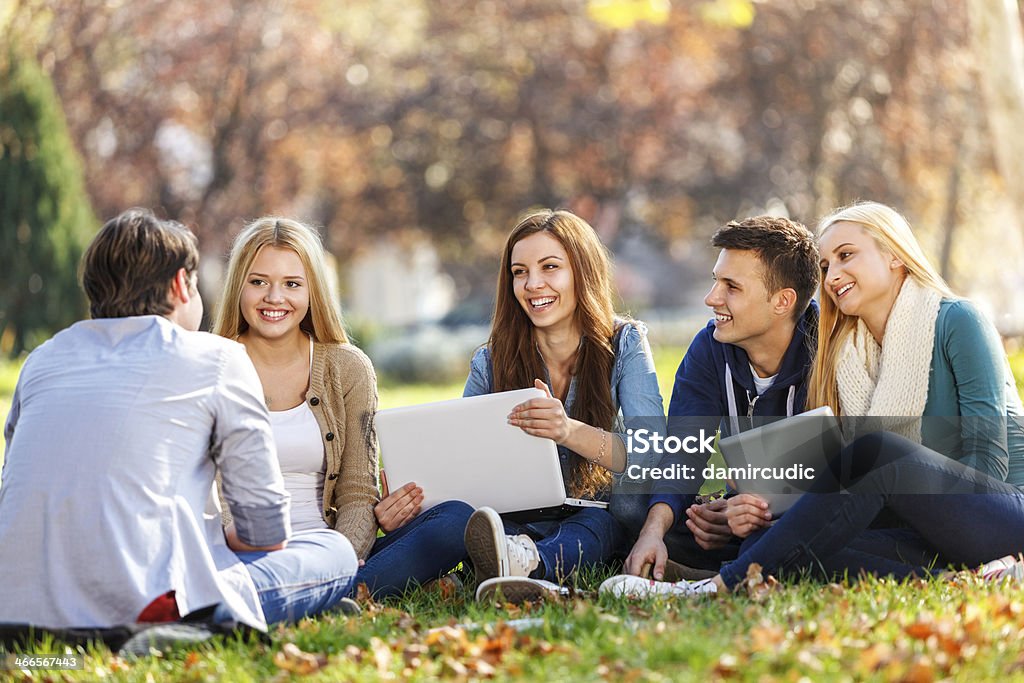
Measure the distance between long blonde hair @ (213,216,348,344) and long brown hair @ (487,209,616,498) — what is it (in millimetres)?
682

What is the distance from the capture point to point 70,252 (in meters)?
14.0

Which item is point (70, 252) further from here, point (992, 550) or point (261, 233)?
point (992, 550)

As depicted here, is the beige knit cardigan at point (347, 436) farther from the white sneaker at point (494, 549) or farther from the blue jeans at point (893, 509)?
the blue jeans at point (893, 509)

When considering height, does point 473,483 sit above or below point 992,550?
above

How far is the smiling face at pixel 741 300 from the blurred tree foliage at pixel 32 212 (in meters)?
10.9

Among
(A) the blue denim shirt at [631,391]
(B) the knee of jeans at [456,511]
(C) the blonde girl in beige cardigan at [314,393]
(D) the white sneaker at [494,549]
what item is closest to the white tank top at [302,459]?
(C) the blonde girl in beige cardigan at [314,393]

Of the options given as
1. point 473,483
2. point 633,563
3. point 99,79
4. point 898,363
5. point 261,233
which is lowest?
point 633,563

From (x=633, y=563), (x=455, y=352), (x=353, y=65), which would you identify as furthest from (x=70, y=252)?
(x=633, y=563)

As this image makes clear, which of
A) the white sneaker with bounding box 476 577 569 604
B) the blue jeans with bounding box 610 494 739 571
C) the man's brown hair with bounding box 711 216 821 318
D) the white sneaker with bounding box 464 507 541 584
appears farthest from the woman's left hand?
the man's brown hair with bounding box 711 216 821 318

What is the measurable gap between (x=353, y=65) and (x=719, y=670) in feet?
61.1

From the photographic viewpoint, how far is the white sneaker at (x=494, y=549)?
406 centimetres

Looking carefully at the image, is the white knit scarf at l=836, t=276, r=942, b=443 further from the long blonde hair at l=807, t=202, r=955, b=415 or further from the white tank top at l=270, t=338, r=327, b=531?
the white tank top at l=270, t=338, r=327, b=531

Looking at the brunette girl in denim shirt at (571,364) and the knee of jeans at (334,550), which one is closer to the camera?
the knee of jeans at (334,550)

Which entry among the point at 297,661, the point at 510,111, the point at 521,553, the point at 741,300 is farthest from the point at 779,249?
the point at 510,111
